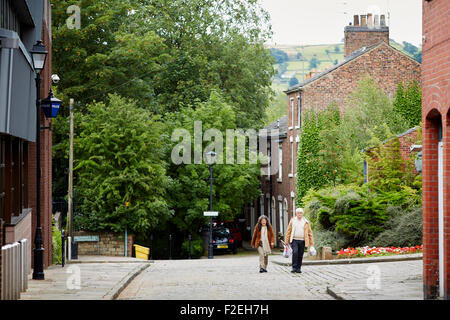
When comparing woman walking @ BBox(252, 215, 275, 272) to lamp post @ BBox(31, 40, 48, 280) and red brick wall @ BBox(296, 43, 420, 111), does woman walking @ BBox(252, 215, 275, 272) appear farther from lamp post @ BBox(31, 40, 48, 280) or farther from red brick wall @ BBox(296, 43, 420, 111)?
red brick wall @ BBox(296, 43, 420, 111)

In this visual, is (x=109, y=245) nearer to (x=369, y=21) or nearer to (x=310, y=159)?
(x=310, y=159)

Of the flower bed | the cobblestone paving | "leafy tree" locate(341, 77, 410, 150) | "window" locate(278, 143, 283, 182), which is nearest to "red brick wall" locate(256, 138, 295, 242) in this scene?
"window" locate(278, 143, 283, 182)

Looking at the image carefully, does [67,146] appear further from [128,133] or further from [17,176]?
[17,176]

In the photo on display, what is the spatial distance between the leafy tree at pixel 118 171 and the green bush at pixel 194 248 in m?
5.40

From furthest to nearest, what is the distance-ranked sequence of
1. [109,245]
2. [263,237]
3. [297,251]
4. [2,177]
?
1. [109,245]
2. [263,237]
3. [297,251]
4. [2,177]

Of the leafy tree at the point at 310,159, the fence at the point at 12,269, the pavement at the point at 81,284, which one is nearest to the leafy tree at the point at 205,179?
the leafy tree at the point at 310,159

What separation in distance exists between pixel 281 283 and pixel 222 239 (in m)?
24.3

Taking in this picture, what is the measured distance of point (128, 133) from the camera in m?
34.5

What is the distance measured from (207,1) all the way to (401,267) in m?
33.5

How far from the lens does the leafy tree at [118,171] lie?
1330 inches

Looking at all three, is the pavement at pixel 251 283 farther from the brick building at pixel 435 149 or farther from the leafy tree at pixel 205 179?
the leafy tree at pixel 205 179

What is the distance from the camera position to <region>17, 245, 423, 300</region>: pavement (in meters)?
13.4

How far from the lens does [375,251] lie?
22.3 meters

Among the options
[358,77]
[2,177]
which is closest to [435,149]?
[2,177]
